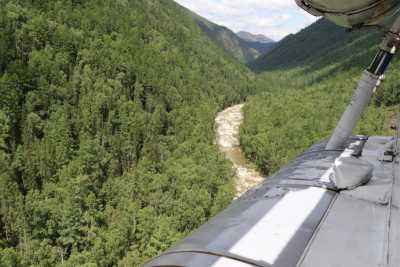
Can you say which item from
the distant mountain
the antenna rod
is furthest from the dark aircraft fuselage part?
the distant mountain

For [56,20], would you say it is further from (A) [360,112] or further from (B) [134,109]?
(A) [360,112]

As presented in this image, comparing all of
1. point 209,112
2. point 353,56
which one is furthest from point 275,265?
point 353,56

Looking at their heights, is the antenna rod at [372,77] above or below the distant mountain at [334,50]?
below

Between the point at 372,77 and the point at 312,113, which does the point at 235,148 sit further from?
the point at 372,77

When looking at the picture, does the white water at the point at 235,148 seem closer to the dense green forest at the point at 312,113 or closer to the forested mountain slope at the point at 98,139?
the dense green forest at the point at 312,113

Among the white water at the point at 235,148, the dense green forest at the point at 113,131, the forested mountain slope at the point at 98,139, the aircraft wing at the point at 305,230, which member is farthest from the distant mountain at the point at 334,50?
the aircraft wing at the point at 305,230

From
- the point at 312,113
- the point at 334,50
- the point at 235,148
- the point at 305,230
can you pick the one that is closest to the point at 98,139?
the point at 235,148
